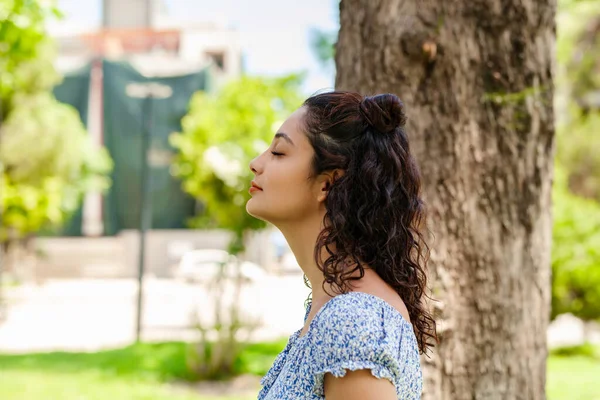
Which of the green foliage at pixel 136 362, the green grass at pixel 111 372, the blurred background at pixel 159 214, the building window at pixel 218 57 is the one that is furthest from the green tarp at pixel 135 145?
the green grass at pixel 111 372

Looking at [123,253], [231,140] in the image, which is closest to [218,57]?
[123,253]

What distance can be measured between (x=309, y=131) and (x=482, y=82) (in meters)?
1.44

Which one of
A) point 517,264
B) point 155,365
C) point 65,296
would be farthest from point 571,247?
point 65,296

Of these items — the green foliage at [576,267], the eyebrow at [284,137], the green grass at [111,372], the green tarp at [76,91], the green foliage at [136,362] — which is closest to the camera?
the eyebrow at [284,137]

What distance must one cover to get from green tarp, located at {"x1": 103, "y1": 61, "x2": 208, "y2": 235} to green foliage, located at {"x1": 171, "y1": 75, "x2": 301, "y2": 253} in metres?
8.22

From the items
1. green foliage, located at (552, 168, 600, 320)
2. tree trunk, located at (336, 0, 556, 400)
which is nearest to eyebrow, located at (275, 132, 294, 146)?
tree trunk, located at (336, 0, 556, 400)

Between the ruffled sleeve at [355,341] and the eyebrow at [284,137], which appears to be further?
the eyebrow at [284,137]

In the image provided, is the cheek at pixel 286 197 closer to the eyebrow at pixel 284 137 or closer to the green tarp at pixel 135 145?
the eyebrow at pixel 284 137

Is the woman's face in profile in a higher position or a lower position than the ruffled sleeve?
higher

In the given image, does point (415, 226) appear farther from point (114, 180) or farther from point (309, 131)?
point (114, 180)

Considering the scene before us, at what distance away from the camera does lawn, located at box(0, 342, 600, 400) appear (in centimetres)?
817

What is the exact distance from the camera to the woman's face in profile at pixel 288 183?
1616mm

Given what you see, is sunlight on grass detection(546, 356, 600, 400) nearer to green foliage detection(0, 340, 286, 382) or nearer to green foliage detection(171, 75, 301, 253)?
green foliage detection(0, 340, 286, 382)

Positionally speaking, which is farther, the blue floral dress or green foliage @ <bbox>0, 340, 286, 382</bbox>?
green foliage @ <bbox>0, 340, 286, 382</bbox>
